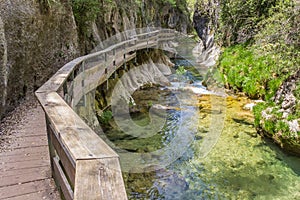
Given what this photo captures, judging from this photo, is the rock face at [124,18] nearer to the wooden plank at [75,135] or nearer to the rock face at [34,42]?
the rock face at [34,42]

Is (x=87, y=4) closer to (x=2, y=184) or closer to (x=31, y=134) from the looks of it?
(x=31, y=134)

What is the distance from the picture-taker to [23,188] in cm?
291

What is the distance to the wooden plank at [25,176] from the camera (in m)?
3.04

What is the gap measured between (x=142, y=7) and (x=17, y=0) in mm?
16537

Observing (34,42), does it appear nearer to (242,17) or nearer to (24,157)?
(24,157)

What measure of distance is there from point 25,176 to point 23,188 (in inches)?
A: 10.1

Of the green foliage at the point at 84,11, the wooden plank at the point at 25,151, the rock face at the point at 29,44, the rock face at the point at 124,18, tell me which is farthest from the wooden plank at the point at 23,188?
the rock face at the point at 124,18

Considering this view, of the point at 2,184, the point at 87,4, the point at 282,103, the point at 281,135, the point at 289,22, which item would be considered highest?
the point at 87,4

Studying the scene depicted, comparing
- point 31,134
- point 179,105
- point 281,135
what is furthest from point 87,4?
point 281,135

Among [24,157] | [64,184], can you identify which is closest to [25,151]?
[24,157]

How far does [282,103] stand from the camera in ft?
27.9

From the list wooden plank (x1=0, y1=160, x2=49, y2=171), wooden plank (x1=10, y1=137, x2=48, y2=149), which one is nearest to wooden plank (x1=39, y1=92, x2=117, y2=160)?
wooden plank (x1=0, y1=160, x2=49, y2=171)

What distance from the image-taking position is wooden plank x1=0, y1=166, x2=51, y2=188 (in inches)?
120

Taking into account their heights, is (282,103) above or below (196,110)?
above
